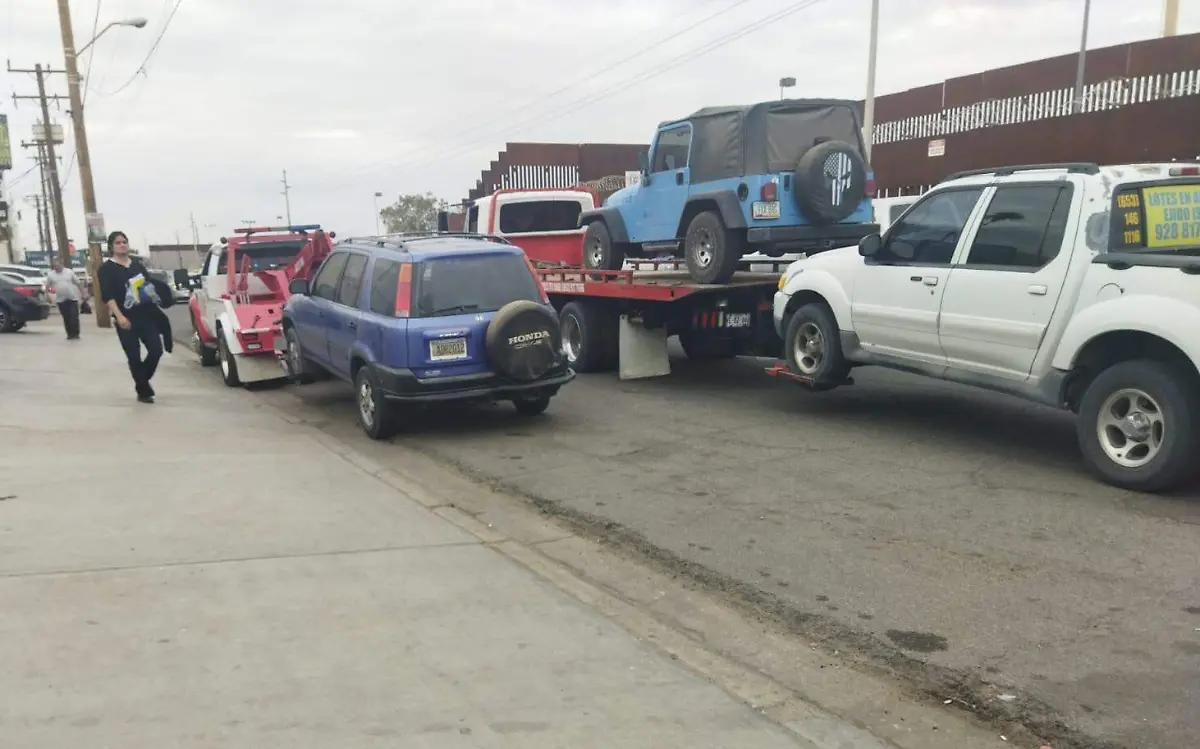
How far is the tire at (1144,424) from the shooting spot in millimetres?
5746

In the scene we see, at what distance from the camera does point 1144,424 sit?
605cm

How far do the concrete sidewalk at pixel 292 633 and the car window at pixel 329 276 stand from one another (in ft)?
10.2

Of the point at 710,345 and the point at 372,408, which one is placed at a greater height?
the point at 710,345

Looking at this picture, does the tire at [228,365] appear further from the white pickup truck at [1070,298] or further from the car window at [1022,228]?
the car window at [1022,228]

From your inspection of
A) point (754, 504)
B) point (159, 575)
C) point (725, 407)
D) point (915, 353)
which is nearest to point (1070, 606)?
point (754, 504)

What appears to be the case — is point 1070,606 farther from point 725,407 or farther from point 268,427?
point 268,427

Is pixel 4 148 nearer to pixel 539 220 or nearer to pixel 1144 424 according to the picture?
pixel 539 220

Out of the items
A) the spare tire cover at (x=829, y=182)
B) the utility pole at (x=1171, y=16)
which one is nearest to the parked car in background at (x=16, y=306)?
the spare tire cover at (x=829, y=182)

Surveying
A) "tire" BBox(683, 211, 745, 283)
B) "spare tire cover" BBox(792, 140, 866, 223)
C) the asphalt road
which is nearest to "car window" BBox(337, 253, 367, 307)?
the asphalt road

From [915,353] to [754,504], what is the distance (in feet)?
7.79

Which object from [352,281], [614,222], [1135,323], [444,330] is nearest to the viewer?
[1135,323]

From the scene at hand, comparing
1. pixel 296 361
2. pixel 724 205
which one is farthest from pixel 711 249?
pixel 296 361

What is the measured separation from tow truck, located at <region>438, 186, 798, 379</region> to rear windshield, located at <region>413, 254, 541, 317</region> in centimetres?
81

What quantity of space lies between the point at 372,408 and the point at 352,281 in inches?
58.7
